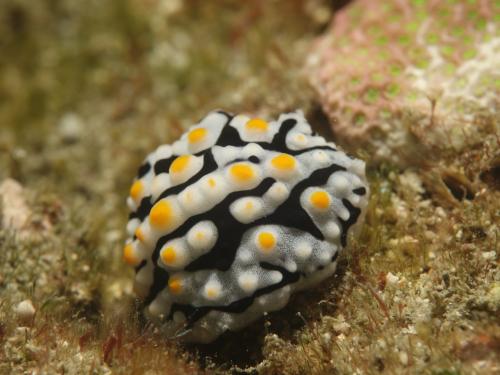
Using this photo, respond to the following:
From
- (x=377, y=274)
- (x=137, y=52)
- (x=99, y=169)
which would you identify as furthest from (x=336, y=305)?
(x=137, y=52)

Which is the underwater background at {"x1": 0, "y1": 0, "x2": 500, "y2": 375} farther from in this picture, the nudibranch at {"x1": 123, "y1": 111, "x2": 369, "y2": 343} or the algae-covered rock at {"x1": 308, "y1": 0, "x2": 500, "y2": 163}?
the nudibranch at {"x1": 123, "y1": 111, "x2": 369, "y2": 343}

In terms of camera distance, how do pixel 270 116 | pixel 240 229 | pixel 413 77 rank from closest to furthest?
pixel 240 229 < pixel 413 77 < pixel 270 116

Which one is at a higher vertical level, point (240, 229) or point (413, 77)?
point (240, 229)

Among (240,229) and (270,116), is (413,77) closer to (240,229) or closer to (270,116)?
(270,116)

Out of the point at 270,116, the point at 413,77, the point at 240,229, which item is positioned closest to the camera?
the point at 240,229

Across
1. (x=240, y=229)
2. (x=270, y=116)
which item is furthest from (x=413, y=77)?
(x=240, y=229)

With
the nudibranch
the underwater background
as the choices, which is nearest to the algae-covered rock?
the underwater background
